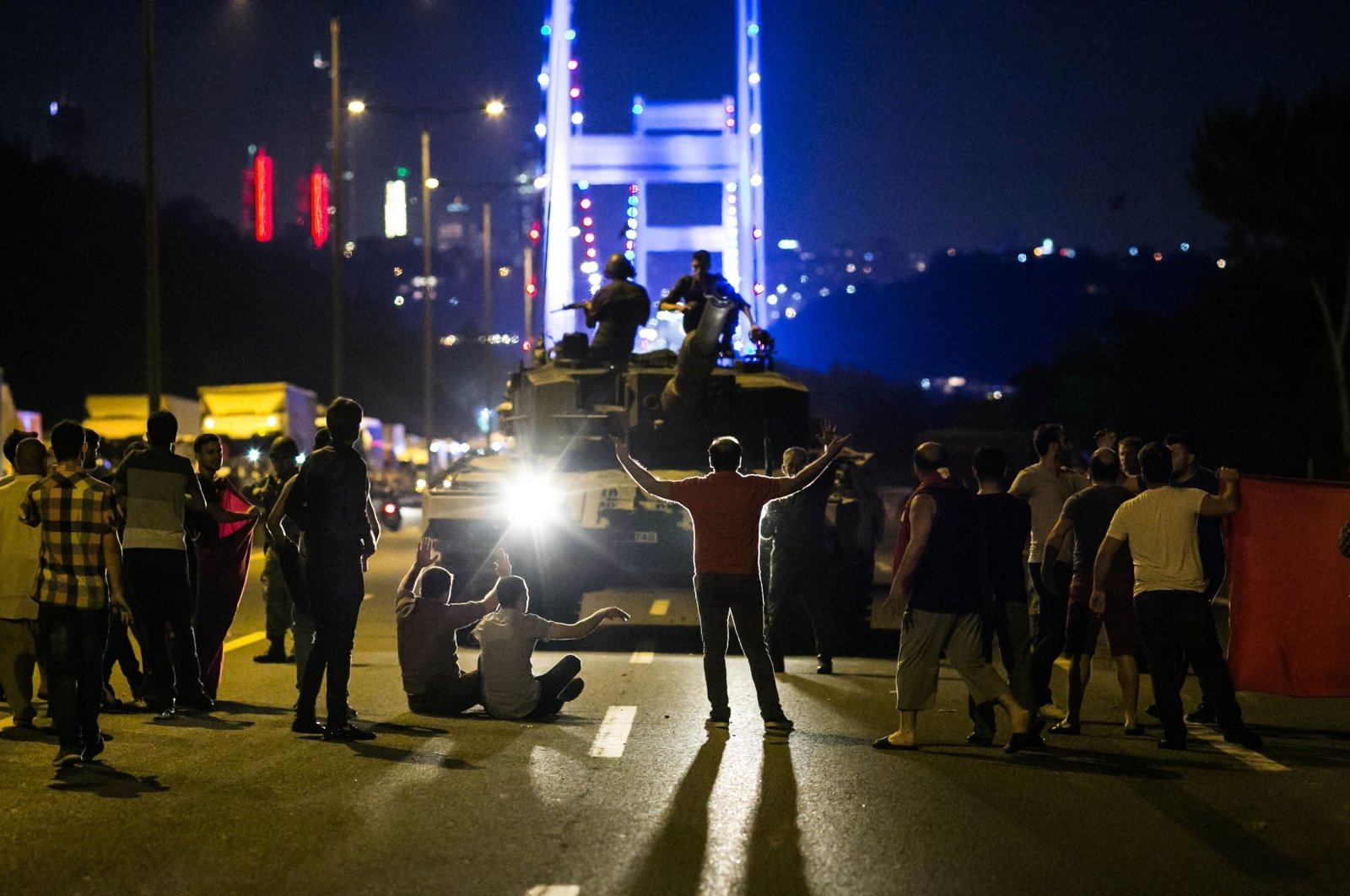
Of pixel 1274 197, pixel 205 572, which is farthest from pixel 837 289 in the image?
pixel 205 572

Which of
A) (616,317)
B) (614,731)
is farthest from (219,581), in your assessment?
(616,317)

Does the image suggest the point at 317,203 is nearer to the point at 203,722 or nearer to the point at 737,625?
the point at 203,722

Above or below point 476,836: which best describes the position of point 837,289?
above

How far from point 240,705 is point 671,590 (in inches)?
411

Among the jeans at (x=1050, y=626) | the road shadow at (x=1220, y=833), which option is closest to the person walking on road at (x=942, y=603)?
the jeans at (x=1050, y=626)

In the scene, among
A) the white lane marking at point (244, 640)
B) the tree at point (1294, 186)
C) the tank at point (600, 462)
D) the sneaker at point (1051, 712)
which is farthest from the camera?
the tree at point (1294, 186)

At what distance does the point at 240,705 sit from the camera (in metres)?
10.6

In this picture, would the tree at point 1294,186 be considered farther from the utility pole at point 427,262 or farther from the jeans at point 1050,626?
the jeans at point 1050,626

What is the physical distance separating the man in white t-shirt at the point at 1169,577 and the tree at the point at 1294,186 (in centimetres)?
2882

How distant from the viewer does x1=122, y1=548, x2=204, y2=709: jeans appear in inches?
387

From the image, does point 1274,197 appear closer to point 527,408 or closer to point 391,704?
point 527,408

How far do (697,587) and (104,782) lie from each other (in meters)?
3.30

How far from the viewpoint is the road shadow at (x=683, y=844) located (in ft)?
20.2

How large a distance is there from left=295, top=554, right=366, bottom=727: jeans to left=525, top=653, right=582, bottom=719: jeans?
1.15 metres
